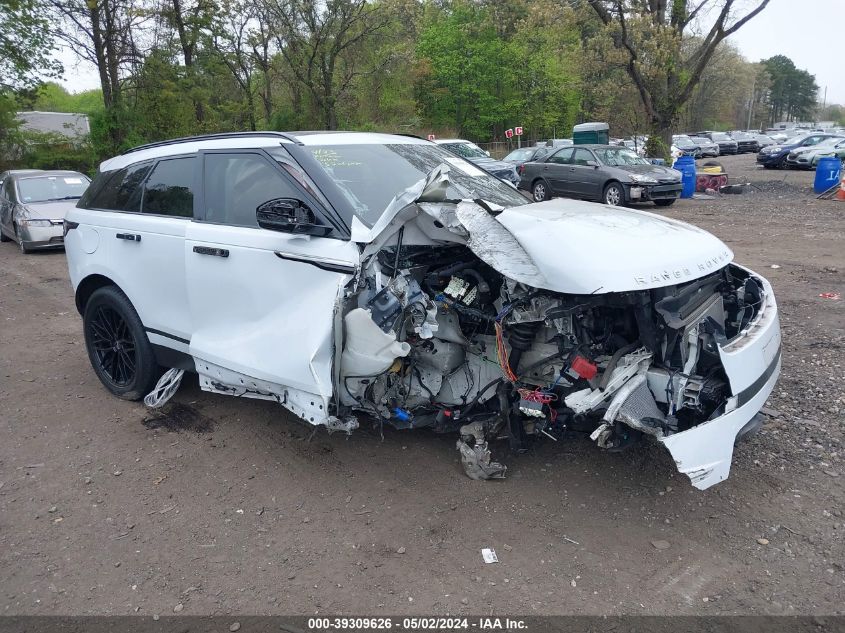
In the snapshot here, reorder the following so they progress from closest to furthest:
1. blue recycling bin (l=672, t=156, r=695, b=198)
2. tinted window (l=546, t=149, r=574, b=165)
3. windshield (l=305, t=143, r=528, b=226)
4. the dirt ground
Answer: the dirt ground < windshield (l=305, t=143, r=528, b=226) < tinted window (l=546, t=149, r=574, b=165) < blue recycling bin (l=672, t=156, r=695, b=198)

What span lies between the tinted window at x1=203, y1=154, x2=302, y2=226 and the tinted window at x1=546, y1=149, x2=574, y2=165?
1444cm

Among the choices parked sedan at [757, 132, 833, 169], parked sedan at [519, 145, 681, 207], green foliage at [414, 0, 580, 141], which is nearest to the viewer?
parked sedan at [519, 145, 681, 207]

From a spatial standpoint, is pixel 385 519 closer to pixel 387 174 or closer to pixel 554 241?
pixel 554 241

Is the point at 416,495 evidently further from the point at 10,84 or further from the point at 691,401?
the point at 10,84

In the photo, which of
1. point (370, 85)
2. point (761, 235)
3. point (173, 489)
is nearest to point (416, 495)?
point (173, 489)

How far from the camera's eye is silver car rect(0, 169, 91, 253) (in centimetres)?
1177

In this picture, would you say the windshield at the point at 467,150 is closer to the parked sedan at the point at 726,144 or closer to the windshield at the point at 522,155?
the windshield at the point at 522,155

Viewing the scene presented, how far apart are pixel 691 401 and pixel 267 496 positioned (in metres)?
2.31

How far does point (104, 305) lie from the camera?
4.78 m

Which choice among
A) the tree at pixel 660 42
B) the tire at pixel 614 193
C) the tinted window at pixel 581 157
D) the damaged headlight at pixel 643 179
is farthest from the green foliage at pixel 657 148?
the tire at pixel 614 193

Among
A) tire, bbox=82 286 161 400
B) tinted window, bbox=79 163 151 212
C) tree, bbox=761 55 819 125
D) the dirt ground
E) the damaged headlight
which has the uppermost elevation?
tree, bbox=761 55 819 125

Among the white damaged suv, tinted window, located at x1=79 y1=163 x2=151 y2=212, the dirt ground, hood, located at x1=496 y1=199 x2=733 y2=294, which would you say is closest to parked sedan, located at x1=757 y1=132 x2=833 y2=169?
the dirt ground

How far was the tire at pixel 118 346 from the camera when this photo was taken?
15.0ft

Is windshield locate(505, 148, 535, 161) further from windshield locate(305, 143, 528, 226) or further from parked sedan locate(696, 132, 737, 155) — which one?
parked sedan locate(696, 132, 737, 155)
